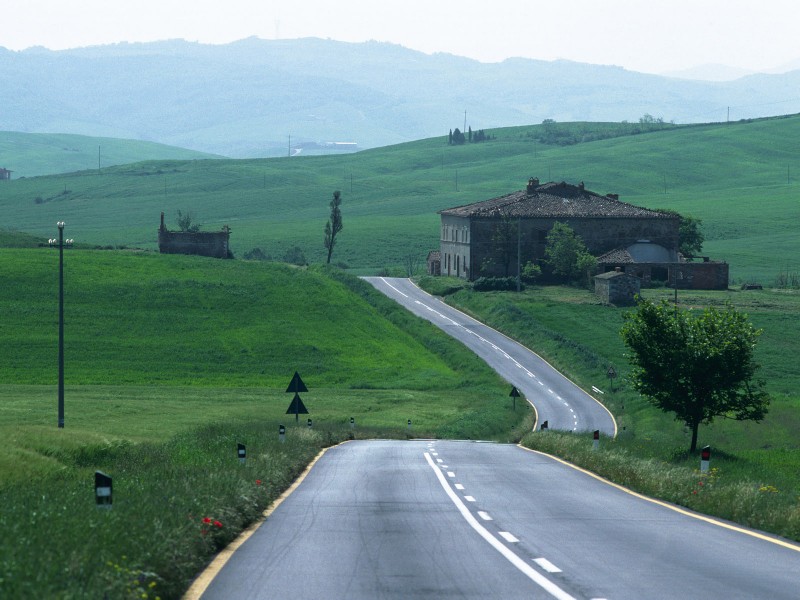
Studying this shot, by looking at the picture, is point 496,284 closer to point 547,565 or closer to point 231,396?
point 231,396

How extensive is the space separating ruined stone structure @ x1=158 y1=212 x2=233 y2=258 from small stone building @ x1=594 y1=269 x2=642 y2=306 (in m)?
39.6

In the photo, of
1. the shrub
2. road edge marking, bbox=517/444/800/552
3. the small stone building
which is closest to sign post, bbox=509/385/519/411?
road edge marking, bbox=517/444/800/552

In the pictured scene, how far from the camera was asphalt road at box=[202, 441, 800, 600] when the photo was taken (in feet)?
42.2

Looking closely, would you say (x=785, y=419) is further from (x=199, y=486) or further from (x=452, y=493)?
(x=199, y=486)

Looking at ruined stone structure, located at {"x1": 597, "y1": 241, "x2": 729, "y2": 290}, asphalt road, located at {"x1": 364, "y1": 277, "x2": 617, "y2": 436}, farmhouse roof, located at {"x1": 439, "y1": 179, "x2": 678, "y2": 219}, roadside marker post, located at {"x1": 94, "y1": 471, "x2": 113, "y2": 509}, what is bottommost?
asphalt road, located at {"x1": 364, "y1": 277, "x2": 617, "y2": 436}

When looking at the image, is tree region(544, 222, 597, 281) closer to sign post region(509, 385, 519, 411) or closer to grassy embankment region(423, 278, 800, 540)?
grassy embankment region(423, 278, 800, 540)

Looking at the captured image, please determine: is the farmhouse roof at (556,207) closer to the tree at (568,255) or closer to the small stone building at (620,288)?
the tree at (568,255)

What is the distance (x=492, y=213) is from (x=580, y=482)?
103 m

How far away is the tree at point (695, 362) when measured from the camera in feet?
134

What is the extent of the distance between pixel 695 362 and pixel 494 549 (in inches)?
1040

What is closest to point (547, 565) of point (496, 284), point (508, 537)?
point (508, 537)

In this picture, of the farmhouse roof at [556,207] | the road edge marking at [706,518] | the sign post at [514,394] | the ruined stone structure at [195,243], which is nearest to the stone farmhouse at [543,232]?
the farmhouse roof at [556,207]

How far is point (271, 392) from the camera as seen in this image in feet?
237

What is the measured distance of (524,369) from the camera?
88812mm
